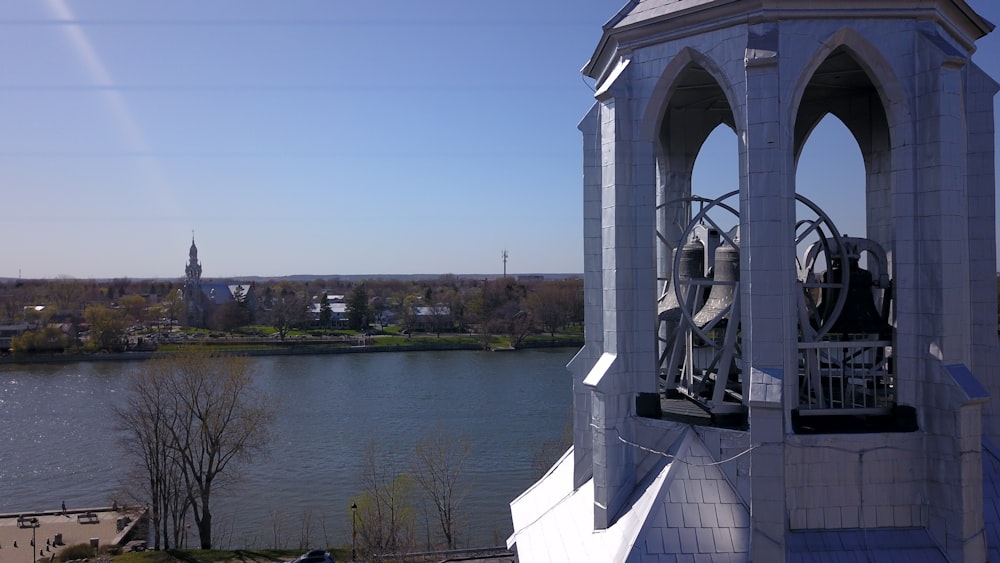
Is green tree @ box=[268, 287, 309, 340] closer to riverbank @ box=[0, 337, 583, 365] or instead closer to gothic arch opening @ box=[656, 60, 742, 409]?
riverbank @ box=[0, 337, 583, 365]

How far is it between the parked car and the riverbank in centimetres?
4280

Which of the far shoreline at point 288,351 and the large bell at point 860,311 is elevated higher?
the large bell at point 860,311

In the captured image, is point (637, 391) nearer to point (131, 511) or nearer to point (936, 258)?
point (936, 258)

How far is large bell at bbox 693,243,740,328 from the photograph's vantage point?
27.7 feet

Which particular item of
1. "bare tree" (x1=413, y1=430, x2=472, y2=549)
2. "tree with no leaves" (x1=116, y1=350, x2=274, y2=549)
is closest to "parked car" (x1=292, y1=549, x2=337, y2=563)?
"bare tree" (x1=413, y1=430, x2=472, y2=549)

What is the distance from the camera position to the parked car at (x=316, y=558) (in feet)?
52.9

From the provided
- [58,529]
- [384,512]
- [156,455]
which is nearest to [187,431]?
[156,455]

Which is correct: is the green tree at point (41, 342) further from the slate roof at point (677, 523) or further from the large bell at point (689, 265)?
the slate roof at point (677, 523)

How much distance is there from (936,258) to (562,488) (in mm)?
4814

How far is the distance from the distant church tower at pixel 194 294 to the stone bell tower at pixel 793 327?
81274mm

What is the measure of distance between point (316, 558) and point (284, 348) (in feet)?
156

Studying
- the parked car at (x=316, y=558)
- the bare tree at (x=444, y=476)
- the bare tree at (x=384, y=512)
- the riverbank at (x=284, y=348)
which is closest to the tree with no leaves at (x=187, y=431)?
the bare tree at (x=384, y=512)

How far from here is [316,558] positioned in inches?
642

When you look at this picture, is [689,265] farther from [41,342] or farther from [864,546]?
[41,342]
